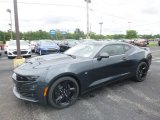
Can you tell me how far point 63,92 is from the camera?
3.68 m

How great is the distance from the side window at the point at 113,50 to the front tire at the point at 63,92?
131 centimetres

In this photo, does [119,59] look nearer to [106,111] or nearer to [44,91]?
[106,111]

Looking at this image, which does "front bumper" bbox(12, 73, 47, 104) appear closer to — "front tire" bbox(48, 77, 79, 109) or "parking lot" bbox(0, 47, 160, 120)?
"front tire" bbox(48, 77, 79, 109)

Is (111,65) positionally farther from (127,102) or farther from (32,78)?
(32,78)

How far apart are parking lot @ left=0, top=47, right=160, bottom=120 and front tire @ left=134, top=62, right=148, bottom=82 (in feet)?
1.96

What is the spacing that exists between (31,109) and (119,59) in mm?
2752

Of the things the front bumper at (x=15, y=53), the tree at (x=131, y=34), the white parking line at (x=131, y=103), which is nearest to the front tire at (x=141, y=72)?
the white parking line at (x=131, y=103)

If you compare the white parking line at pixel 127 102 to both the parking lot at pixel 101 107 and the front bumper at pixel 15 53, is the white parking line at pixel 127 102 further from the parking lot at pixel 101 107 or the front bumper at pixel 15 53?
the front bumper at pixel 15 53

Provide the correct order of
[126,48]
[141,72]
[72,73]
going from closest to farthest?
[72,73] < [126,48] < [141,72]

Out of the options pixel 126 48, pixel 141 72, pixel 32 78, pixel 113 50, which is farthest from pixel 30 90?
pixel 141 72

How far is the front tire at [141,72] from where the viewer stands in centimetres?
539

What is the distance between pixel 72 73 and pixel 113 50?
5.68 ft

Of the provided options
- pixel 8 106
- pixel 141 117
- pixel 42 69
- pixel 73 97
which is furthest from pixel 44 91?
pixel 141 117

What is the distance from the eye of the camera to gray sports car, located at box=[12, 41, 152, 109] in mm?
3375
